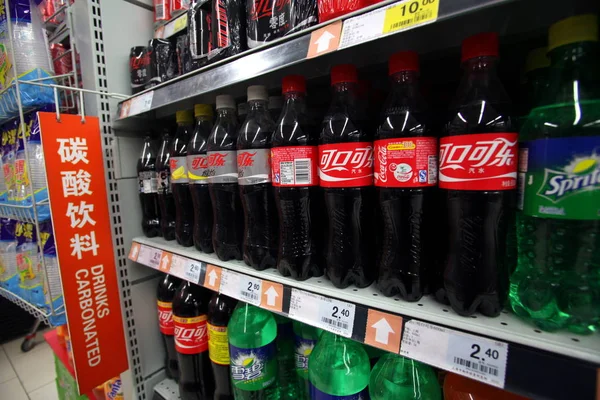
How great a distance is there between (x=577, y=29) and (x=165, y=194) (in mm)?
1434

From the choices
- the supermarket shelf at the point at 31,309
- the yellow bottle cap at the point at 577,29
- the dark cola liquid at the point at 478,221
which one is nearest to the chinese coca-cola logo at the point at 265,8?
the dark cola liquid at the point at 478,221

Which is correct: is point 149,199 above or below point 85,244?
above

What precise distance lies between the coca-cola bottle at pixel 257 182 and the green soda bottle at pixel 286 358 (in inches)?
13.6

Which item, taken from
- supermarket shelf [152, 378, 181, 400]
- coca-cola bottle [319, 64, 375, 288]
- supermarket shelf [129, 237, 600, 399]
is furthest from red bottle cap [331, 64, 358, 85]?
supermarket shelf [152, 378, 181, 400]

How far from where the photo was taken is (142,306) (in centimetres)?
142

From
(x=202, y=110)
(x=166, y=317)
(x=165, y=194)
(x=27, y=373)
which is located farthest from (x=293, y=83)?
(x=27, y=373)

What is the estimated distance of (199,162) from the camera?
1.07 metres

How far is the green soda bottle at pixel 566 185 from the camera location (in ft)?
1.61

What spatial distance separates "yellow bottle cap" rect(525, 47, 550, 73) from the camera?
638mm

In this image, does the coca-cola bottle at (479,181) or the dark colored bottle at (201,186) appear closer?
the coca-cola bottle at (479,181)

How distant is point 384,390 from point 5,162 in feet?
6.97

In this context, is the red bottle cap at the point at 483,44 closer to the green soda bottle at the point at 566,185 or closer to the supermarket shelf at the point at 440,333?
the green soda bottle at the point at 566,185

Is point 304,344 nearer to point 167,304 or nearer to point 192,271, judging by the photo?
point 192,271

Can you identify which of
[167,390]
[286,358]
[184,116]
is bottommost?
[167,390]
